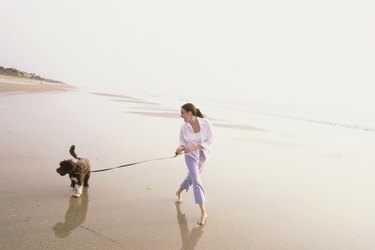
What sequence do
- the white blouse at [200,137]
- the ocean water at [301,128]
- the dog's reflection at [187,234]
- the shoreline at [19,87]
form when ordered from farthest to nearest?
the shoreline at [19,87]
the ocean water at [301,128]
the white blouse at [200,137]
the dog's reflection at [187,234]

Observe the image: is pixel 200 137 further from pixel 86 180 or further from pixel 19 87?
pixel 19 87

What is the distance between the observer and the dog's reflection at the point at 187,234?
4.19 meters

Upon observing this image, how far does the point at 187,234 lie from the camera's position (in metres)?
4.51

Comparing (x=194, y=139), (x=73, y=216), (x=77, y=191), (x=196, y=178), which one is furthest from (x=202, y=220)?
(x=77, y=191)

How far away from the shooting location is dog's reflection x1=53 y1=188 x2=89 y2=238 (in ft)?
13.3

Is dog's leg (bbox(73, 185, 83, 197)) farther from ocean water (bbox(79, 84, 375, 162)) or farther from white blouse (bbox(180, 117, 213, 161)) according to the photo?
ocean water (bbox(79, 84, 375, 162))

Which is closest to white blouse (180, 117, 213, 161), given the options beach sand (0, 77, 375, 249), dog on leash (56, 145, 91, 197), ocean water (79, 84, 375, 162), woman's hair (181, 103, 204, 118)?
woman's hair (181, 103, 204, 118)

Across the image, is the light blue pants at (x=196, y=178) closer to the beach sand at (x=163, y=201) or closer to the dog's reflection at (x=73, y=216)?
the beach sand at (x=163, y=201)

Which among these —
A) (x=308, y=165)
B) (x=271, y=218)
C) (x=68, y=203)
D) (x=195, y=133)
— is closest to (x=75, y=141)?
(x=68, y=203)

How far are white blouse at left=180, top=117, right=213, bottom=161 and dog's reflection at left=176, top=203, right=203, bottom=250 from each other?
3.17 ft

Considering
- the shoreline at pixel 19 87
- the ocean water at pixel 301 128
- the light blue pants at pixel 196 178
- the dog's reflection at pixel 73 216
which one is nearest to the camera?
the dog's reflection at pixel 73 216

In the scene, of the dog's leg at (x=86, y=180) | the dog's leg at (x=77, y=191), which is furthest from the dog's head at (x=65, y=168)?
the dog's leg at (x=86, y=180)

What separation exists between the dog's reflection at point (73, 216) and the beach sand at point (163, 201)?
0.01 metres

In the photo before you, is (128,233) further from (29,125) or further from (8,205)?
(29,125)
